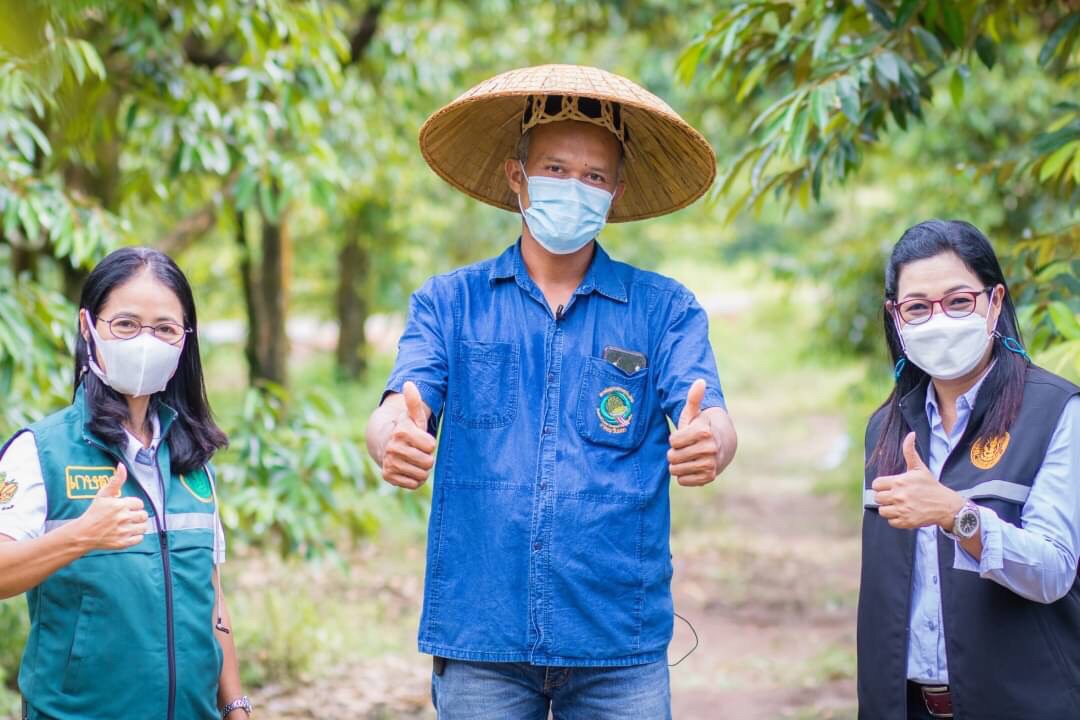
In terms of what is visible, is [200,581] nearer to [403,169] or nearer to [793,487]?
[403,169]

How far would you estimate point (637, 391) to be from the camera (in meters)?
2.73

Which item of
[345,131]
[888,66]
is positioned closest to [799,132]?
[888,66]

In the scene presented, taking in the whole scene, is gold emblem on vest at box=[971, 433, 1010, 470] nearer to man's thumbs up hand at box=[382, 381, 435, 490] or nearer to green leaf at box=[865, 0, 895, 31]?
man's thumbs up hand at box=[382, 381, 435, 490]

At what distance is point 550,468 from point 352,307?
47.1 ft

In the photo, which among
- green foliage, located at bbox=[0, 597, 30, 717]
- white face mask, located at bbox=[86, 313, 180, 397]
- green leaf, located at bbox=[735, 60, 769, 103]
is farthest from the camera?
green foliage, located at bbox=[0, 597, 30, 717]

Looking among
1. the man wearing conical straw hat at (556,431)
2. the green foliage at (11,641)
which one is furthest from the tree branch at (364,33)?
the man wearing conical straw hat at (556,431)

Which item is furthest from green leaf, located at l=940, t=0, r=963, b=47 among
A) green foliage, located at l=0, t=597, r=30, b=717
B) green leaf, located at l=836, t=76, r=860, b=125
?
green foliage, located at l=0, t=597, r=30, b=717

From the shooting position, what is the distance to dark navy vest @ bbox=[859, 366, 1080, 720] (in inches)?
96.0

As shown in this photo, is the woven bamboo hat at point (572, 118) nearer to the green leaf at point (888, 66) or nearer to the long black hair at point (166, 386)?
the long black hair at point (166, 386)

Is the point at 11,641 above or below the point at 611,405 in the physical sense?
below

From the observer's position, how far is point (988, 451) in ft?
8.32

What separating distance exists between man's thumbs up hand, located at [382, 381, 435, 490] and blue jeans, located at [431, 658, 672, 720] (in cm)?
51

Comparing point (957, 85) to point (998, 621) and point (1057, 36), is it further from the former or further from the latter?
point (998, 621)

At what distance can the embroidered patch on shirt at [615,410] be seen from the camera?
2.69 meters
